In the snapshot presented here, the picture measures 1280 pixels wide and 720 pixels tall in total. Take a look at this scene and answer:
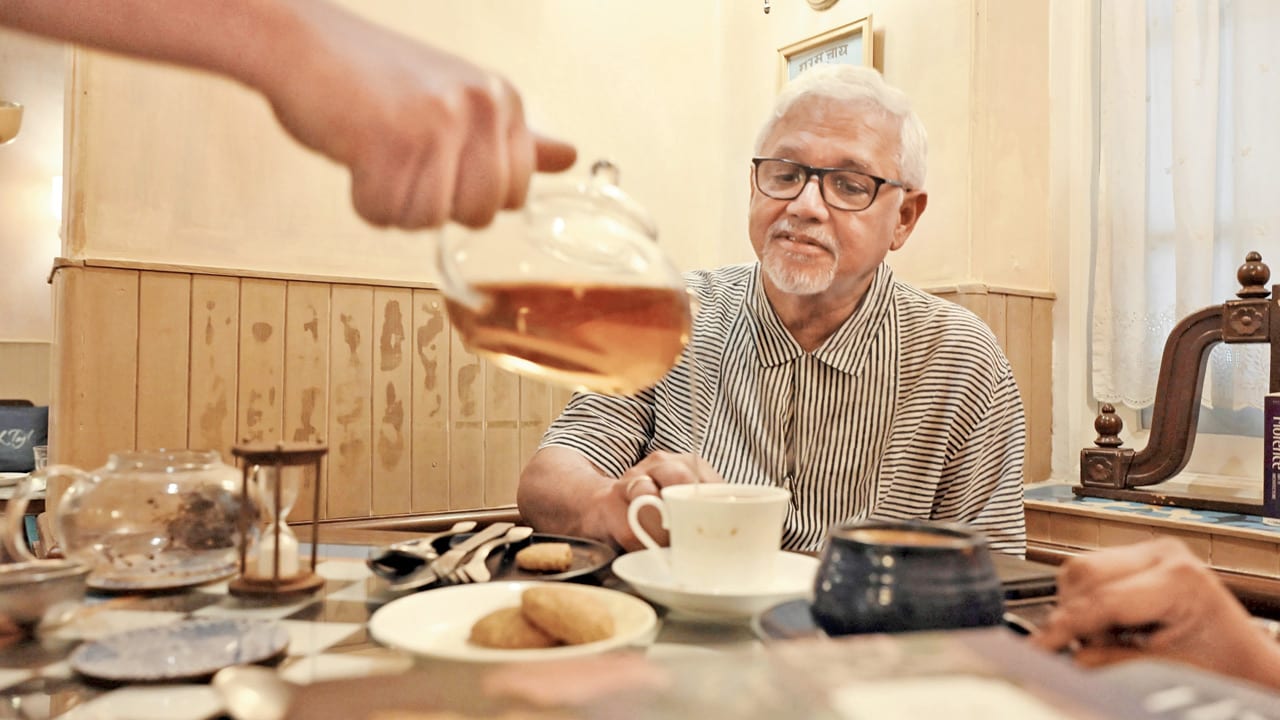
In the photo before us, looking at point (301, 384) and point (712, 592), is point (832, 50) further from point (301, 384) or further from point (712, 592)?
point (712, 592)

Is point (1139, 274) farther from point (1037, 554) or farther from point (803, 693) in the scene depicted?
point (803, 693)

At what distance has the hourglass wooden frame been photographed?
29.5 inches

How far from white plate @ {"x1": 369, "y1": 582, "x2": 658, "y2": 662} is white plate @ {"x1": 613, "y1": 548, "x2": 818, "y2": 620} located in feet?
0.10

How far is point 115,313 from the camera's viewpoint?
6.06ft

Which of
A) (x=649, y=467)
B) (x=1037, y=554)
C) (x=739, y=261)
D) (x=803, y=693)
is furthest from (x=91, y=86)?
(x=1037, y=554)

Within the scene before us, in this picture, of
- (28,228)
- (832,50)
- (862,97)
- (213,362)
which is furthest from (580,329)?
(28,228)

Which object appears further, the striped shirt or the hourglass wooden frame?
the striped shirt

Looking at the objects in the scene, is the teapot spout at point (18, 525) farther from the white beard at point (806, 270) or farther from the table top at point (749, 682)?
the white beard at point (806, 270)

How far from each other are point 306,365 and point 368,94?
5.41 feet

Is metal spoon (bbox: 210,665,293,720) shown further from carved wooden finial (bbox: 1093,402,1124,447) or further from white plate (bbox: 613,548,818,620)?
carved wooden finial (bbox: 1093,402,1124,447)

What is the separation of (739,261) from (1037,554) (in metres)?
1.25

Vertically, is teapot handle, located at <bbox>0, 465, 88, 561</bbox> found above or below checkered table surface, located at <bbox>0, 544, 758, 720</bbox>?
above

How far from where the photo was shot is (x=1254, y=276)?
67.1 inches

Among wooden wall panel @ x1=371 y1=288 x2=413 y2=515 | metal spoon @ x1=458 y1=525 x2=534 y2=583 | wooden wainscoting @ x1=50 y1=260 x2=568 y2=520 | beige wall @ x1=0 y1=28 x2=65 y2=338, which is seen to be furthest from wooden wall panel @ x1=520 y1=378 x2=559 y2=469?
beige wall @ x1=0 y1=28 x2=65 y2=338
